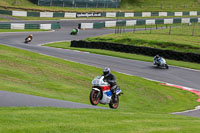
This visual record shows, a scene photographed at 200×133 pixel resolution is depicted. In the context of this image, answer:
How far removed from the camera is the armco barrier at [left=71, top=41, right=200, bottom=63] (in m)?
33.4

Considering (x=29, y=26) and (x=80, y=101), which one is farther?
(x=29, y=26)

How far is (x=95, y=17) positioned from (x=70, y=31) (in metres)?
16.7

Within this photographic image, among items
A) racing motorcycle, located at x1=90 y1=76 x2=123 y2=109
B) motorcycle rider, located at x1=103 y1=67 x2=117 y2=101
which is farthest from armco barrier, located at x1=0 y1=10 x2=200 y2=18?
racing motorcycle, located at x1=90 y1=76 x2=123 y2=109

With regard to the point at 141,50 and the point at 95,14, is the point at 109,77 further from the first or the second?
the point at 95,14

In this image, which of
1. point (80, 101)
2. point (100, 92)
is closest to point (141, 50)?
point (80, 101)

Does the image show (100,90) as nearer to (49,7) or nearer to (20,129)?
(20,129)

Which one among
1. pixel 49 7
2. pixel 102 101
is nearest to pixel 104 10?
pixel 49 7

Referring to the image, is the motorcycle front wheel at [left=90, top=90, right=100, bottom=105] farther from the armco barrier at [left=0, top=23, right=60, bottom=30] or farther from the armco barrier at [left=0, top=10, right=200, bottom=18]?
the armco barrier at [left=0, top=10, right=200, bottom=18]

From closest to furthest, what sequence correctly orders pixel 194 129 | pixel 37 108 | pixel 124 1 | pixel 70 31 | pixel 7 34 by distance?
pixel 194 129
pixel 37 108
pixel 7 34
pixel 70 31
pixel 124 1

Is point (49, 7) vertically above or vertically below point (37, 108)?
above

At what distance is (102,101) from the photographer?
14.7 m

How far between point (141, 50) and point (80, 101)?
22.1 metres

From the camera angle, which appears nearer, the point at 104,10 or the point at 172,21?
the point at 172,21

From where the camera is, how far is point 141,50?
3706cm
